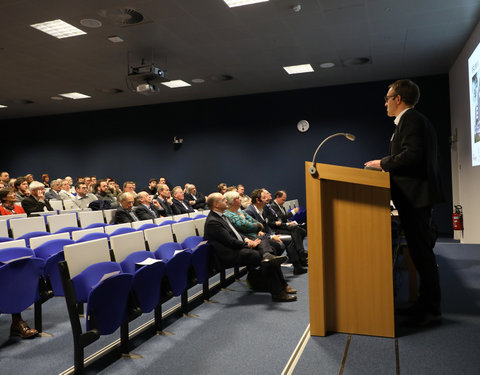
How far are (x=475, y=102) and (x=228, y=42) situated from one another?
4266mm

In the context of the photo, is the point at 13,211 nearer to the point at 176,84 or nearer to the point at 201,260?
the point at 201,260

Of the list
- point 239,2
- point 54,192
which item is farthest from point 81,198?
point 239,2

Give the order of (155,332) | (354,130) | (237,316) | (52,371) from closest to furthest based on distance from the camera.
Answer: (52,371) → (155,332) → (237,316) → (354,130)

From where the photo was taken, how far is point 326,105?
10.4 metres

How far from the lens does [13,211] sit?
5953 millimetres

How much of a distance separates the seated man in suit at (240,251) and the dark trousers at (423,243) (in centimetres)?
143

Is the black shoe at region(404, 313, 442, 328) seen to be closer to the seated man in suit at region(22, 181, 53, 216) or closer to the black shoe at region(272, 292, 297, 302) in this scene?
the black shoe at region(272, 292, 297, 302)

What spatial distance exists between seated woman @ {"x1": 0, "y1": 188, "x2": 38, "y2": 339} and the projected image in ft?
21.1

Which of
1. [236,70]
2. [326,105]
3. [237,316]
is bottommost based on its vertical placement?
[237,316]

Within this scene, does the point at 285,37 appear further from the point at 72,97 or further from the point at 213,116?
the point at 72,97

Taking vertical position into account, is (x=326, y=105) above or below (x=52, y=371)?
above

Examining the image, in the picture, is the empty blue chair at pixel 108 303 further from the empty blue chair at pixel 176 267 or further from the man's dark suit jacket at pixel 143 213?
the man's dark suit jacket at pixel 143 213

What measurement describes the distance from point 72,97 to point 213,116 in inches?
158

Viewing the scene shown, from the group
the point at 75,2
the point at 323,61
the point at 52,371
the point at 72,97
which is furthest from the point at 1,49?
the point at 52,371
